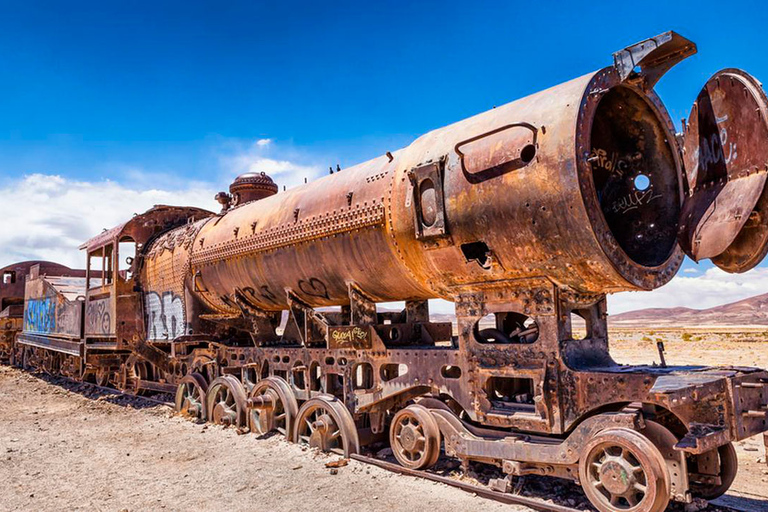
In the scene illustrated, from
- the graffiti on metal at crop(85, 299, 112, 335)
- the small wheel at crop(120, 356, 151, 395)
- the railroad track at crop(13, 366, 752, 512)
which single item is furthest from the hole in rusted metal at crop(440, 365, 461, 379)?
the small wheel at crop(120, 356, 151, 395)

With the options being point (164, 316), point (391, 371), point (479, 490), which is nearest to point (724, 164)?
point (479, 490)

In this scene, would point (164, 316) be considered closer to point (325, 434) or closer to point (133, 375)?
point (133, 375)

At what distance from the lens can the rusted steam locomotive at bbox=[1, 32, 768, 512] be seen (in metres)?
4.19

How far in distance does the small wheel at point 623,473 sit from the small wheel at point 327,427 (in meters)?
2.92

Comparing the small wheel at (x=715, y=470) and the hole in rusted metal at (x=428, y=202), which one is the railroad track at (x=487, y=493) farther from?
the hole in rusted metal at (x=428, y=202)

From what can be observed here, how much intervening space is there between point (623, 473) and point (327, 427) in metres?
3.64

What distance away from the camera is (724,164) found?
4.43 metres

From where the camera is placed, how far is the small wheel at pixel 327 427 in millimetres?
6473

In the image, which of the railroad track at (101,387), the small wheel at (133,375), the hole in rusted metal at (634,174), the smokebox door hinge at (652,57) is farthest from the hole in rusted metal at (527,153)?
the small wheel at (133,375)

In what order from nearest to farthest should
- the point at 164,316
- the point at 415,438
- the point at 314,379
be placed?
Result: the point at 415,438 → the point at 314,379 → the point at 164,316

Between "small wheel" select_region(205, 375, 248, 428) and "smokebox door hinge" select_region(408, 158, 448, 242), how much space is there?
4598 millimetres

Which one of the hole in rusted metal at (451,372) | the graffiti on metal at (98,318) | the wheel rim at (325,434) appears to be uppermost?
the graffiti on metal at (98,318)

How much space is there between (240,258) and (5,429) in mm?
5397

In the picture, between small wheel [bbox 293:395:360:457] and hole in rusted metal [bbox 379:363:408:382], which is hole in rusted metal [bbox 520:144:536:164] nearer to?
hole in rusted metal [bbox 379:363:408:382]
